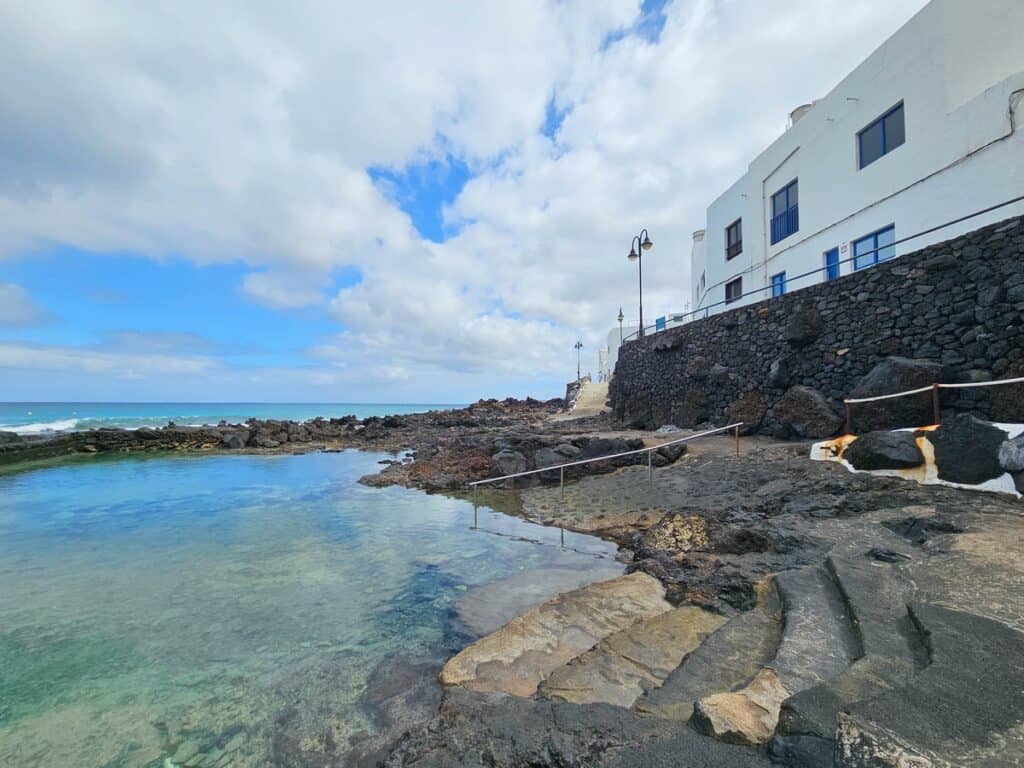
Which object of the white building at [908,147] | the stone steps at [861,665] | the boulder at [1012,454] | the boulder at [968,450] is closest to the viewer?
the stone steps at [861,665]

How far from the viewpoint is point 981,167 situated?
418 inches

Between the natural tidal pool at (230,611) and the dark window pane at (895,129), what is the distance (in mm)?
13997

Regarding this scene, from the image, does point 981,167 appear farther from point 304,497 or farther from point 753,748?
point 304,497

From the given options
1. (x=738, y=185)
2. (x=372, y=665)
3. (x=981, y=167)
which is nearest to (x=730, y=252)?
(x=738, y=185)

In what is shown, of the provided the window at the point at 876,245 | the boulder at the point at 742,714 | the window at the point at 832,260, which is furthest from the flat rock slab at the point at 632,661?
the window at the point at 832,260

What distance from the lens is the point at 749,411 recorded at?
44.8ft

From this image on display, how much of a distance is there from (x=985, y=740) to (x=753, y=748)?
0.86 m

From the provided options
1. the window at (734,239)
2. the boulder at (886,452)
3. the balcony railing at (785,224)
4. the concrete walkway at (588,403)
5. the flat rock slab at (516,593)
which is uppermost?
the window at (734,239)

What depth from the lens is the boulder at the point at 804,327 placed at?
12.1m

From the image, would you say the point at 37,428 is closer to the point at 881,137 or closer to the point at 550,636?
the point at 550,636

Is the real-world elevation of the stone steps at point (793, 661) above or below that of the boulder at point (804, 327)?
below

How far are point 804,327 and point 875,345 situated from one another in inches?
Result: 71.1

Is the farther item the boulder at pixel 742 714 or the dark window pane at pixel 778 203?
the dark window pane at pixel 778 203

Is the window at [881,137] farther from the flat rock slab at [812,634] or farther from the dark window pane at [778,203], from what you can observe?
the flat rock slab at [812,634]
